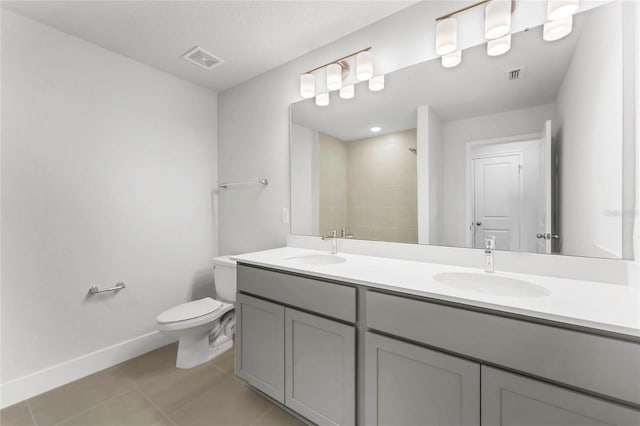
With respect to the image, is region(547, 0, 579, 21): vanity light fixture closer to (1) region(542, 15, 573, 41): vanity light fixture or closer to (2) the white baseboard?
(1) region(542, 15, 573, 41): vanity light fixture

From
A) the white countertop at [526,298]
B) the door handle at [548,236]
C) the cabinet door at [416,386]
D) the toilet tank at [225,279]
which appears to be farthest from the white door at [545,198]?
the toilet tank at [225,279]

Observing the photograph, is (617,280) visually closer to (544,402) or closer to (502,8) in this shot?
(544,402)

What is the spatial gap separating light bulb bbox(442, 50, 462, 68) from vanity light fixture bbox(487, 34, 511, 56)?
14cm

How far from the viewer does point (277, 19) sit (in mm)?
1725

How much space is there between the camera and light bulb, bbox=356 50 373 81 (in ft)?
5.63

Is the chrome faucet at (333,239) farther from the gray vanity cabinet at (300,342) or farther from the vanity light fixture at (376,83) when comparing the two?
the vanity light fixture at (376,83)

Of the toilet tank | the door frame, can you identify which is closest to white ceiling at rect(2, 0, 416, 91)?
the door frame

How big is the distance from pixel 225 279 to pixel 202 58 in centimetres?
180

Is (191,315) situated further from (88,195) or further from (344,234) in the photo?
(344,234)

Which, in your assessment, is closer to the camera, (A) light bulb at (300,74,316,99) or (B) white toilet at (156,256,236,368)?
(B) white toilet at (156,256,236,368)

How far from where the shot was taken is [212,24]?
1.77 metres

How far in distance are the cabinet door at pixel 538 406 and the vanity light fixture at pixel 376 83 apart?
1554 millimetres

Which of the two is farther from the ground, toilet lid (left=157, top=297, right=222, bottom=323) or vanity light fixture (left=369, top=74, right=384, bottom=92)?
vanity light fixture (left=369, top=74, right=384, bottom=92)

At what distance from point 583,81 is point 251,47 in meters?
1.96
